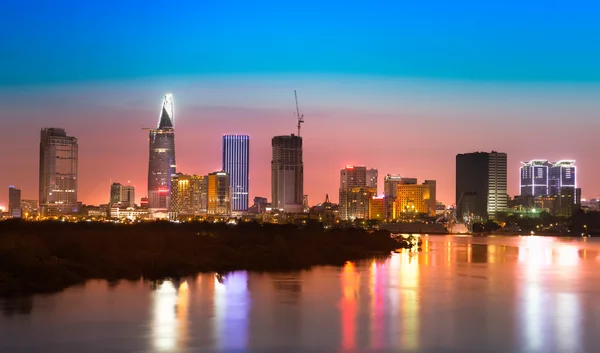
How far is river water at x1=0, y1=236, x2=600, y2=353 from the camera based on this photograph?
2834 cm

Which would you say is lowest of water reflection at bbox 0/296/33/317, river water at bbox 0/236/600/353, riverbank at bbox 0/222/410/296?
river water at bbox 0/236/600/353

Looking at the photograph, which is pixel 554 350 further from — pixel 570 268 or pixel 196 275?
pixel 570 268

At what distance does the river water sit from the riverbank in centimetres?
188

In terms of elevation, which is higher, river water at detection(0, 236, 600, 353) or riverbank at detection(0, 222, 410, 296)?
riverbank at detection(0, 222, 410, 296)

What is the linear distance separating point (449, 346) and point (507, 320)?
7344mm

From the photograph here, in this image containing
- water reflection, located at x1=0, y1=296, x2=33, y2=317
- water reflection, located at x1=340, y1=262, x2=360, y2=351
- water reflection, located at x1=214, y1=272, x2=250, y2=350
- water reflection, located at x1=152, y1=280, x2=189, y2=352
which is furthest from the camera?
water reflection, located at x1=0, y1=296, x2=33, y2=317

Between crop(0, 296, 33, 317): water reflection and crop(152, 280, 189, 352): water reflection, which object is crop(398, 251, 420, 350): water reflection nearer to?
crop(152, 280, 189, 352): water reflection

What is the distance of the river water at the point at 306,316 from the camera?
28344mm

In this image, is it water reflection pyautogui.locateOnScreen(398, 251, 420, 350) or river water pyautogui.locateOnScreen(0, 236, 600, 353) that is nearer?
river water pyautogui.locateOnScreen(0, 236, 600, 353)

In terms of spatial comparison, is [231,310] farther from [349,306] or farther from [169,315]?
[349,306]

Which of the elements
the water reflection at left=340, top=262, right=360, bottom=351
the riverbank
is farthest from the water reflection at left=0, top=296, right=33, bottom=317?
the water reflection at left=340, top=262, right=360, bottom=351

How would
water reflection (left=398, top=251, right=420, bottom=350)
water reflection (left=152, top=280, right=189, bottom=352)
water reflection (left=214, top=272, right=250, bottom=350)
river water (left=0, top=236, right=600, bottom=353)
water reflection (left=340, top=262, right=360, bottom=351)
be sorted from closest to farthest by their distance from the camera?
water reflection (left=152, top=280, right=189, bottom=352) → river water (left=0, top=236, right=600, bottom=353) → water reflection (left=214, top=272, right=250, bottom=350) → water reflection (left=340, top=262, right=360, bottom=351) → water reflection (left=398, top=251, right=420, bottom=350)

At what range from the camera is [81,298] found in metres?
37.3

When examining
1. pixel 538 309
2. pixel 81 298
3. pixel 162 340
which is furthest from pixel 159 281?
pixel 538 309
